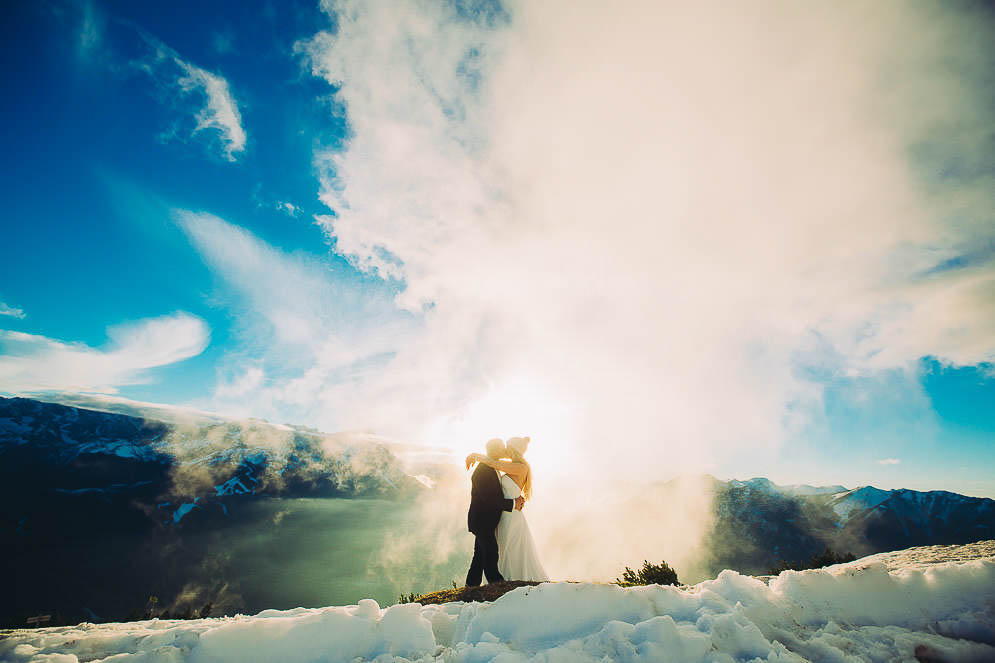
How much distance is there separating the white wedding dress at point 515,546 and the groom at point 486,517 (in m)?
0.15

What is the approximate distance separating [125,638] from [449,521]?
201665 millimetres

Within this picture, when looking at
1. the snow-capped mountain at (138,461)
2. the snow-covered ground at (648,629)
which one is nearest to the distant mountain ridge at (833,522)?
the snow-covered ground at (648,629)

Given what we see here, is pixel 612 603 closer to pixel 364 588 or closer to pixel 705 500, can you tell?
pixel 364 588

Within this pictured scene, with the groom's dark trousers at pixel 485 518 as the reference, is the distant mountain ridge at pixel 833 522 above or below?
below

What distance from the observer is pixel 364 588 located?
110 m

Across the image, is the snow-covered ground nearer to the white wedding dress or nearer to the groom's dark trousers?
the groom's dark trousers

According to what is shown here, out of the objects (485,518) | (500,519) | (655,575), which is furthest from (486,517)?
(655,575)

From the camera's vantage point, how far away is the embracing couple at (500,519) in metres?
6.82

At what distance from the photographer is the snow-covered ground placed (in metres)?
2.77

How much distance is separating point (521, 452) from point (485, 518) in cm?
136

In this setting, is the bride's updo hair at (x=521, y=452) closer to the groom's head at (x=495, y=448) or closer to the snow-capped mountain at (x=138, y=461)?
the groom's head at (x=495, y=448)

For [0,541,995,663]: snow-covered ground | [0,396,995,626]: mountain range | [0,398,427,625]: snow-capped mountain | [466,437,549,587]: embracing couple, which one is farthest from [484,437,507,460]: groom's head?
[0,398,427,625]: snow-capped mountain

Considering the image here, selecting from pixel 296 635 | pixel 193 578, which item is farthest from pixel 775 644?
pixel 193 578

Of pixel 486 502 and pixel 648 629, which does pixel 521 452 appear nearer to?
pixel 486 502
